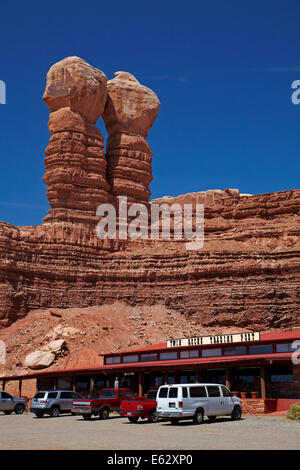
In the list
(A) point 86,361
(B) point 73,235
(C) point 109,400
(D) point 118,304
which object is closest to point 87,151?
(B) point 73,235

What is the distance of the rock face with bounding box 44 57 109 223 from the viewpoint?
7319 cm

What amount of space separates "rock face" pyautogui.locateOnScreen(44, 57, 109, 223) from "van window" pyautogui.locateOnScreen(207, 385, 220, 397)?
48311 mm

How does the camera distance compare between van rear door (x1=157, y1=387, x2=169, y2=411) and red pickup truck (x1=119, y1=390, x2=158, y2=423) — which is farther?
red pickup truck (x1=119, y1=390, x2=158, y2=423)

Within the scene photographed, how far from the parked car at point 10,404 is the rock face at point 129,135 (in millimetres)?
47925

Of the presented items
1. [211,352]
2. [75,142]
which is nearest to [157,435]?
[211,352]

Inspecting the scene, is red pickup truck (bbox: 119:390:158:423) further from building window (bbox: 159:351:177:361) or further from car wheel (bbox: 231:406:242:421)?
building window (bbox: 159:351:177:361)

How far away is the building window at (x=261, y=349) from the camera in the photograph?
3578 cm

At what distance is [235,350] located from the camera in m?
37.7

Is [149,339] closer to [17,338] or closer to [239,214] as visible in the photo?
[17,338]

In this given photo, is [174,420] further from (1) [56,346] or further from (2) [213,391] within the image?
(1) [56,346]

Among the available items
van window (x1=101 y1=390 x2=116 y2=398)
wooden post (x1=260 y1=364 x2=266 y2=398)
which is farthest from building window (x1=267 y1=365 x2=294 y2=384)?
van window (x1=101 y1=390 x2=116 y2=398)

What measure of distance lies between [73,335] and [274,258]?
2785cm
